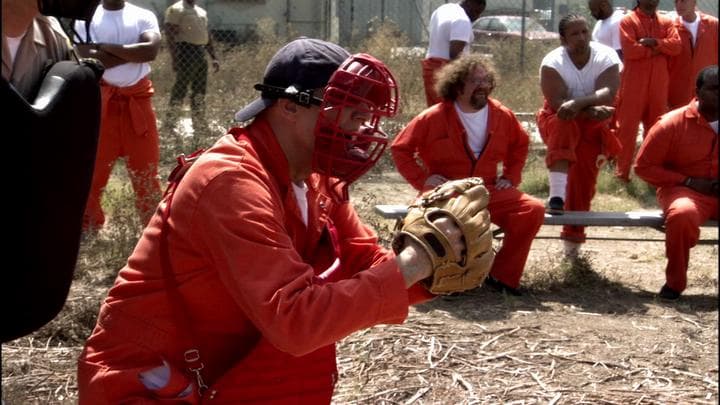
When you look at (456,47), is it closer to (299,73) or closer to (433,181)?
(433,181)

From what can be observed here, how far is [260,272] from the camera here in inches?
93.9

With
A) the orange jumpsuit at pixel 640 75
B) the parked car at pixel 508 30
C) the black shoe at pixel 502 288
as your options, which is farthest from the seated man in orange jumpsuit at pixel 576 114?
the parked car at pixel 508 30

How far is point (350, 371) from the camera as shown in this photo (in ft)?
15.4

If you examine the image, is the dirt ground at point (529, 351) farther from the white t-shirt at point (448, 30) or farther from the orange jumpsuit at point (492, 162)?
the white t-shirt at point (448, 30)

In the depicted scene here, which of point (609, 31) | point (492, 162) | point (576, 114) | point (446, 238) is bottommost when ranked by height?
point (492, 162)

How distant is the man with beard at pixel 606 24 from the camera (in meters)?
10.8

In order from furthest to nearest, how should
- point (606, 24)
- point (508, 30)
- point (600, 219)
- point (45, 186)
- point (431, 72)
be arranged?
point (508, 30), point (606, 24), point (431, 72), point (600, 219), point (45, 186)

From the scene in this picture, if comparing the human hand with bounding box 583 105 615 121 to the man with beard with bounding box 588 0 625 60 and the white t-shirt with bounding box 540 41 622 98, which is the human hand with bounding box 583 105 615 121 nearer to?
the white t-shirt with bounding box 540 41 622 98

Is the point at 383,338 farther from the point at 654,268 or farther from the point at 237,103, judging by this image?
the point at 237,103

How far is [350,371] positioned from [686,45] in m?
7.04

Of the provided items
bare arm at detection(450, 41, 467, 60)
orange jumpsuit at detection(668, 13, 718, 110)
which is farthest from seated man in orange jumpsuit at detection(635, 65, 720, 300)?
orange jumpsuit at detection(668, 13, 718, 110)

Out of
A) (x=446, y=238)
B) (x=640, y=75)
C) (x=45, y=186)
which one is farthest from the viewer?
(x=640, y=75)

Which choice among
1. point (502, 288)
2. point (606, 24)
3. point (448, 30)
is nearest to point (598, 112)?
point (502, 288)

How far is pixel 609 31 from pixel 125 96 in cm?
580
